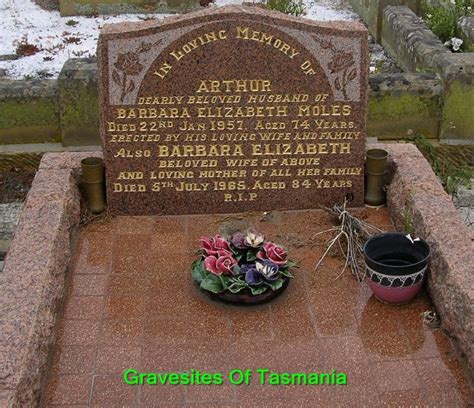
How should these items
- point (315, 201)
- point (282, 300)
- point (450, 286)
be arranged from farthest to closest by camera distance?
point (315, 201) → point (282, 300) → point (450, 286)

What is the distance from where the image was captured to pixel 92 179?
19.0 ft

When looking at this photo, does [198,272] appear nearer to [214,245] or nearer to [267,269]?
[214,245]

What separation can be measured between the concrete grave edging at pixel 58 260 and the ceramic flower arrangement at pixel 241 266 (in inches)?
35.0

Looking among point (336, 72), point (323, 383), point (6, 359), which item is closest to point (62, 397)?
point (6, 359)

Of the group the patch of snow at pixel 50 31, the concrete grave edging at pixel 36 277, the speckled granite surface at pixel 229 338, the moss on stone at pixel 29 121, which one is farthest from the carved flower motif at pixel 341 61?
the patch of snow at pixel 50 31

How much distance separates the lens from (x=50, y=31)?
11.0m

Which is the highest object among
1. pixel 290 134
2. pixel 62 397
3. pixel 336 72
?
pixel 336 72

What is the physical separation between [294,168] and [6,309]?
243cm

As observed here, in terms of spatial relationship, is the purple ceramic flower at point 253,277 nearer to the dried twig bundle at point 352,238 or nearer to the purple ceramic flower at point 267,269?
the purple ceramic flower at point 267,269

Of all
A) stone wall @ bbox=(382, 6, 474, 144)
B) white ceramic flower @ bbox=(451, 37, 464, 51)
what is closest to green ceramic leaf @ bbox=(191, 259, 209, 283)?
stone wall @ bbox=(382, 6, 474, 144)

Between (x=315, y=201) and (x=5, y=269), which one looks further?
(x=315, y=201)

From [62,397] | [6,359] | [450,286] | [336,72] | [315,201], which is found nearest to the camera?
[6,359]

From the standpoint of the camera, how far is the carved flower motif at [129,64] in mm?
5426

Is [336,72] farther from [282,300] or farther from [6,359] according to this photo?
[6,359]
